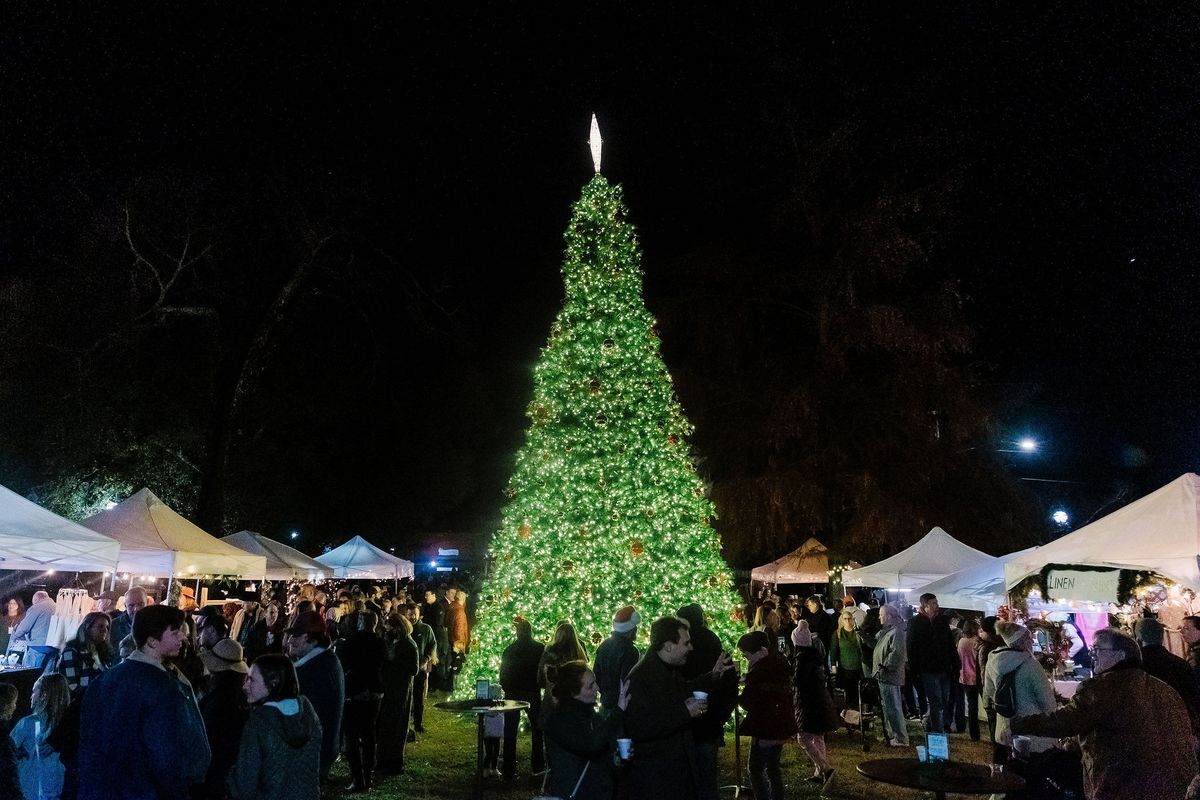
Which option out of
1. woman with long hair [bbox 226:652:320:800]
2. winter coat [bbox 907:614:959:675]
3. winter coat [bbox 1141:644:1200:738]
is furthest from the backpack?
woman with long hair [bbox 226:652:320:800]

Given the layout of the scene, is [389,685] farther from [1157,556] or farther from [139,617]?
[1157,556]

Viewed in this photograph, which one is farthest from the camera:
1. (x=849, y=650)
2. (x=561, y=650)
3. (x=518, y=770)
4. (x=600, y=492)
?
(x=849, y=650)

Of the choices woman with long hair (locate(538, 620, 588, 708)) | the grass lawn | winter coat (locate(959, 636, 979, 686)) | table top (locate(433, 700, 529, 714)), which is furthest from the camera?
winter coat (locate(959, 636, 979, 686))

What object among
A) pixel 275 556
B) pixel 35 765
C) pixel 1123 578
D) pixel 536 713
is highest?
pixel 275 556

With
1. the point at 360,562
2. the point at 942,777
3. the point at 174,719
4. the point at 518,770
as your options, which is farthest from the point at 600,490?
the point at 360,562

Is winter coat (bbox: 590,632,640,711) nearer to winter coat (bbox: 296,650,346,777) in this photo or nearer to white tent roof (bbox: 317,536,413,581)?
winter coat (bbox: 296,650,346,777)

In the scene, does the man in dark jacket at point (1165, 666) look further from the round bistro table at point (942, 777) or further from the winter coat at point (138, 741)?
the winter coat at point (138, 741)

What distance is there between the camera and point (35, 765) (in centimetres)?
604

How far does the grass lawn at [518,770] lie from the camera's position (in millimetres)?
9195

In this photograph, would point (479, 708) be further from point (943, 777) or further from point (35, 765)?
point (943, 777)

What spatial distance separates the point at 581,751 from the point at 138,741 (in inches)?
Answer: 83.6

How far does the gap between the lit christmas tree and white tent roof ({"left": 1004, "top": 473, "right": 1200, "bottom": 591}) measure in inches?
190

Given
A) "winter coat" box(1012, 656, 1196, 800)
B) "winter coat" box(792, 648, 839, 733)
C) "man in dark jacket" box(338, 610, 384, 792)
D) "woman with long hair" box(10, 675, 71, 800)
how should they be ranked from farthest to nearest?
"winter coat" box(792, 648, 839, 733)
"man in dark jacket" box(338, 610, 384, 792)
"woman with long hair" box(10, 675, 71, 800)
"winter coat" box(1012, 656, 1196, 800)

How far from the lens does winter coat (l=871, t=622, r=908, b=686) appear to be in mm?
12211
